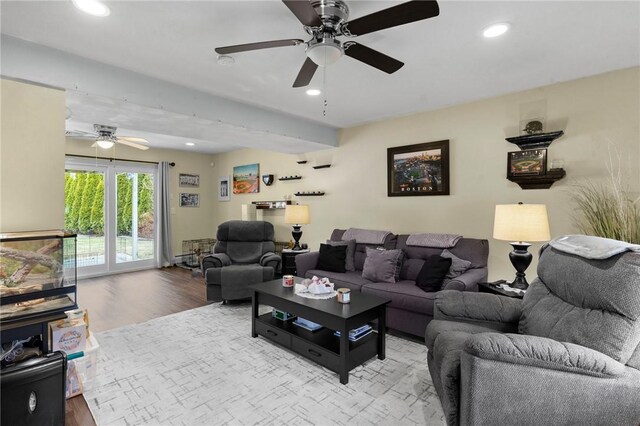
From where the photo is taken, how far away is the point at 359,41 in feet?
7.72

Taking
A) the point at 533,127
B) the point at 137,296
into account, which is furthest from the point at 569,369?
the point at 137,296

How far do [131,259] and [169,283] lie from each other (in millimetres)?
1646

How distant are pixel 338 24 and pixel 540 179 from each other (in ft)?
8.54

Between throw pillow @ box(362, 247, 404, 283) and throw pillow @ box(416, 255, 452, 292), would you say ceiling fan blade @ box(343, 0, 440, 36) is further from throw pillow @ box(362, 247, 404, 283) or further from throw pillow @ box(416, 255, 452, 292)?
throw pillow @ box(362, 247, 404, 283)

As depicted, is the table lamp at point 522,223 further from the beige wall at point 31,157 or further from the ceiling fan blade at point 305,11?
the beige wall at point 31,157

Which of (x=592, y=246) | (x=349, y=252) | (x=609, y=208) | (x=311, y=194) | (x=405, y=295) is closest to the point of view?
(x=592, y=246)

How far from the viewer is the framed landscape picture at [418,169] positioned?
151 inches

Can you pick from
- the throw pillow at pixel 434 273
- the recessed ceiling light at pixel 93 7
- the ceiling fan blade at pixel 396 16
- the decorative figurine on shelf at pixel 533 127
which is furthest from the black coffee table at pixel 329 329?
the recessed ceiling light at pixel 93 7

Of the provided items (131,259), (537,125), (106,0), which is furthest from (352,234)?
(131,259)

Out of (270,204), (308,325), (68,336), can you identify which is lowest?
(308,325)

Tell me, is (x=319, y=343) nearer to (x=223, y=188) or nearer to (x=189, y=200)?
(x=223, y=188)

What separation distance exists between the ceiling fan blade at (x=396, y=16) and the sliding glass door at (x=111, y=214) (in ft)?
19.5

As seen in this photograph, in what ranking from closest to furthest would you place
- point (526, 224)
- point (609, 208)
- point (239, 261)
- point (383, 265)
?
point (526, 224)
point (609, 208)
point (383, 265)
point (239, 261)

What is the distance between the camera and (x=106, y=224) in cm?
594
